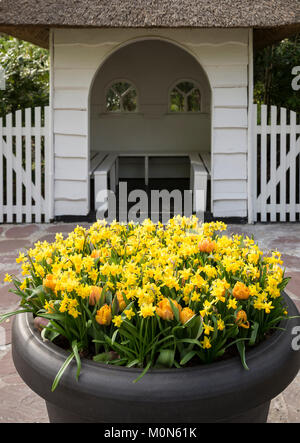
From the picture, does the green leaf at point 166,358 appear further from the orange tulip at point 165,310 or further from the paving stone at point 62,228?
the paving stone at point 62,228

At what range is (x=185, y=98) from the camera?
39.6 feet

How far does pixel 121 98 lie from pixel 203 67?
16.4 feet

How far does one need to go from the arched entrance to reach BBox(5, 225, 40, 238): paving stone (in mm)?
4592

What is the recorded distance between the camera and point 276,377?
5.98 ft

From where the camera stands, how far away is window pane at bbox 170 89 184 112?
12.1m

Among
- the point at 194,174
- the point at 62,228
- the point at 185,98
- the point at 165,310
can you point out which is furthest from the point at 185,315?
the point at 185,98

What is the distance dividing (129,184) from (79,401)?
9.41m

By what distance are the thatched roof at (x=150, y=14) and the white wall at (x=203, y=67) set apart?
509mm

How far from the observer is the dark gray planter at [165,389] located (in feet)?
5.49

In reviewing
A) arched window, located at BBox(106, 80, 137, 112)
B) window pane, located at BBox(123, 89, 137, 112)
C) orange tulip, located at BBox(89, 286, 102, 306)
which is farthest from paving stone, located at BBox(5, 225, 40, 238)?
window pane, located at BBox(123, 89, 137, 112)

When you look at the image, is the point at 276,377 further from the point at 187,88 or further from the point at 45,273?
the point at 187,88

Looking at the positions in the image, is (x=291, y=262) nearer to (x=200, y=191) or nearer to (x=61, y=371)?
(x=200, y=191)

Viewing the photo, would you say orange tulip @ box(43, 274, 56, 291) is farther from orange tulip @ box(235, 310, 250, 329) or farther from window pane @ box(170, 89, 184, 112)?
window pane @ box(170, 89, 184, 112)

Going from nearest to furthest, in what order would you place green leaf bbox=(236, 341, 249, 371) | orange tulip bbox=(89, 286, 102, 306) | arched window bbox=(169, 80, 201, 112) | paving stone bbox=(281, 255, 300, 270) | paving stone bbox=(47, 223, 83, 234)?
1. green leaf bbox=(236, 341, 249, 371)
2. orange tulip bbox=(89, 286, 102, 306)
3. paving stone bbox=(281, 255, 300, 270)
4. paving stone bbox=(47, 223, 83, 234)
5. arched window bbox=(169, 80, 201, 112)
